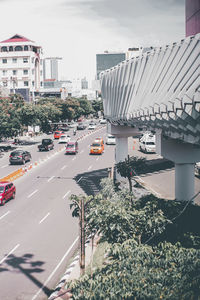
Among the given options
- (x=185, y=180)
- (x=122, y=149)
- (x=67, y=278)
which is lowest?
(x=67, y=278)

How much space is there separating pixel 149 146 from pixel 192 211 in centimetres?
3934

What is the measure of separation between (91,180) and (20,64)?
87515mm

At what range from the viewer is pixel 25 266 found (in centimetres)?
1870

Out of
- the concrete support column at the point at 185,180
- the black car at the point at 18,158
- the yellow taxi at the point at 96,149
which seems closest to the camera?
the concrete support column at the point at 185,180

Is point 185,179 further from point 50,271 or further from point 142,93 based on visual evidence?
point 50,271

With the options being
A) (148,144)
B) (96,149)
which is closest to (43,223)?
(96,149)

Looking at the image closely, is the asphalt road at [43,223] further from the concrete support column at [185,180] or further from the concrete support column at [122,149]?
the concrete support column at [185,180]

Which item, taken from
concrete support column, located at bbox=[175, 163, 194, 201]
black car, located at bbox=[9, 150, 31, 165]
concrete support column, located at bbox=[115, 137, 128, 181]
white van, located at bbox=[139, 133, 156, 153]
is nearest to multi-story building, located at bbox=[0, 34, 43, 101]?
white van, located at bbox=[139, 133, 156, 153]

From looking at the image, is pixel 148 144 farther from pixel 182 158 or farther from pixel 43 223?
pixel 182 158

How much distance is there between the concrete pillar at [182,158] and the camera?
861 inches

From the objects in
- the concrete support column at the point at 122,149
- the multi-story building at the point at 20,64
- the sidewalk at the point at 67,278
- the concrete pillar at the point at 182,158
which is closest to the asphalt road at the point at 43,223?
the sidewalk at the point at 67,278

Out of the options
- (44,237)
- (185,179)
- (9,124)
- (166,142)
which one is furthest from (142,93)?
(9,124)

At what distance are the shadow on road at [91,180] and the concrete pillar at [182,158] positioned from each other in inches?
455

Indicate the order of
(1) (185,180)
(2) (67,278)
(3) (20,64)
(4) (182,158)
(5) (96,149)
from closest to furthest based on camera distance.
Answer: (2) (67,278) < (4) (182,158) < (1) (185,180) < (5) (96,149) < (3) (20,64)
